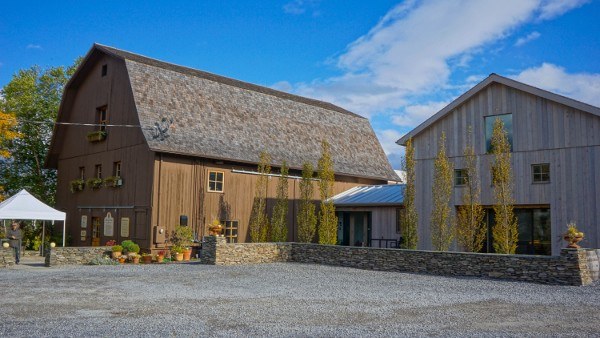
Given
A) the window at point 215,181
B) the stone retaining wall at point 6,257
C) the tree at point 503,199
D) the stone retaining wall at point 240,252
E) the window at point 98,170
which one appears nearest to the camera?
the tree at point 503,199

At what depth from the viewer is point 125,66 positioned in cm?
2389

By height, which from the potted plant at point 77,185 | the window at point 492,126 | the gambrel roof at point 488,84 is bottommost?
the potted plant at point 77,185

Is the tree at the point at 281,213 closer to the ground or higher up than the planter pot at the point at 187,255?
higher up

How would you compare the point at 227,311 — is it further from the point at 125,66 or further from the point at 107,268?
the point at 125,66

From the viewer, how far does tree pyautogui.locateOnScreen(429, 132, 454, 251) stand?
61.4 ft

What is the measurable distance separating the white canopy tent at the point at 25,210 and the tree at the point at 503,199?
50.0 feet

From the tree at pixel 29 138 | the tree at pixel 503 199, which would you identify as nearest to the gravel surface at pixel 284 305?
the tree at pixel 503 199

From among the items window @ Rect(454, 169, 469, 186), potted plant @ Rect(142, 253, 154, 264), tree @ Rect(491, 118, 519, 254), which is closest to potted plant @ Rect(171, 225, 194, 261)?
potted plant @ Rect(142, 253, 154, 264)

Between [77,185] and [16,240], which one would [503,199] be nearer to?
[16,240]

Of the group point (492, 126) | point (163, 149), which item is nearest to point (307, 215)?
point (163, 149)

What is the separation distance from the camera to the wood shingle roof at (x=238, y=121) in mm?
23469

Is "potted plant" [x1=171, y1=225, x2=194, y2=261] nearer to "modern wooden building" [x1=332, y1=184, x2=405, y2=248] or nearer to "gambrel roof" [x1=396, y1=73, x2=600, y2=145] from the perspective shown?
"modern wooden building" [x1=332, y1=184, x2=405, y2=248]

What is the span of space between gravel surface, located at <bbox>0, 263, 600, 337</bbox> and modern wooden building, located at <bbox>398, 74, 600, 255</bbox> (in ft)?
16.6

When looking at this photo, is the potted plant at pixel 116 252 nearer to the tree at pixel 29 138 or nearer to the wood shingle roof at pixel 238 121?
the wood shingle roof at pixel 238 121
